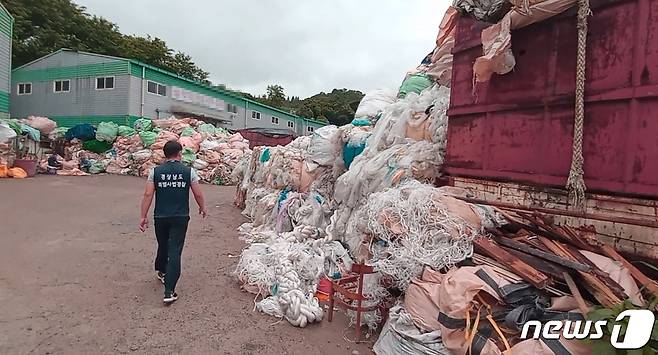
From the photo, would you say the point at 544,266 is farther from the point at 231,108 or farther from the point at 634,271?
the point at 231,108

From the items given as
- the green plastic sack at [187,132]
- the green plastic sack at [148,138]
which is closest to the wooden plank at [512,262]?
the green plastic sack at [187,132]

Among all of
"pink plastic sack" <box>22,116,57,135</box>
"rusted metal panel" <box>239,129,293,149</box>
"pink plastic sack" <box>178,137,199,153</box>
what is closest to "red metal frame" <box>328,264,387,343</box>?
"pink plastic sack" <box>178,137,199,153</box>

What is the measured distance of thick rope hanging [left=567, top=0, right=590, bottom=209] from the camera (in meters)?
2.91

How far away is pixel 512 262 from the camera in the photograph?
2.62 m

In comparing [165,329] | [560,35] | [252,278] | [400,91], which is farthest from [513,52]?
[165,329]

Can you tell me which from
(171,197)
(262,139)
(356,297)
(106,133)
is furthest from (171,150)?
(262,139)

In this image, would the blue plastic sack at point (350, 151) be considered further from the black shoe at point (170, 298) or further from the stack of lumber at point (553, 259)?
the black shoe at point (170, 298)

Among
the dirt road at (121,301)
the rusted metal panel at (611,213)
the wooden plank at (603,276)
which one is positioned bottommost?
the dirt road at (121,301)

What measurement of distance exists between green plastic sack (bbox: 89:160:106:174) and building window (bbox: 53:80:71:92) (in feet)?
24.9

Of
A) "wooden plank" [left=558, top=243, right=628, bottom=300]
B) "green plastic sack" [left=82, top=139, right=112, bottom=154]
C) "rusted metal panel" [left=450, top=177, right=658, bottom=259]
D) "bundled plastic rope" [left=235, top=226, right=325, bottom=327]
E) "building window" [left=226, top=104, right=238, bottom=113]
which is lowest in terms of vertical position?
"bundled plastic rope" [left=235, top=226, right=325, bottom=327]

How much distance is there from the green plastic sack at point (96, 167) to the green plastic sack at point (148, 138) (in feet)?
6.50

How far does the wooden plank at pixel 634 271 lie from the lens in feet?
7.71

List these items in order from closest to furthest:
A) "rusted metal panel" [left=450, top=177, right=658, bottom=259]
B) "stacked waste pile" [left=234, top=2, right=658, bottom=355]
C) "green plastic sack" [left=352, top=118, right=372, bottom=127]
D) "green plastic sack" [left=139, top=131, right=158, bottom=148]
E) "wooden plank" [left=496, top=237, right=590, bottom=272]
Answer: "stacked waste pile" [left=234, top=2, right=658, bottom=355]
"wooden plank" [left=496, top=237, right=590, bottom=272]
"rusted metal panel" [left=450, top=177, right=658, bottom=259]
"green plastic sack" [left=352, top=118, right=372, bottom=127]
"green plastic sack" [left=139, top=131, right=158, bottom=148]

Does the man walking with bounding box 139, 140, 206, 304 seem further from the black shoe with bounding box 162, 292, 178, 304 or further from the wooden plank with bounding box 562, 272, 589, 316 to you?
the wooden plank with bounding box 562, 272, 589, 316
